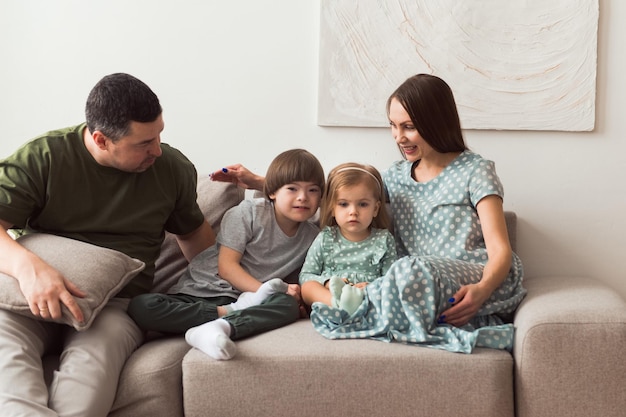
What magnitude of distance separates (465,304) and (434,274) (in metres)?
0.13

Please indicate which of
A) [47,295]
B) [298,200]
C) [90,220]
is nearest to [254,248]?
[298,200]

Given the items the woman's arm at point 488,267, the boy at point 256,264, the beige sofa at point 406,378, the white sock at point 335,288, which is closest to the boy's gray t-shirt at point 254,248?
the boy at point 256,264

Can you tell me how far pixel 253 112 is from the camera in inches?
112

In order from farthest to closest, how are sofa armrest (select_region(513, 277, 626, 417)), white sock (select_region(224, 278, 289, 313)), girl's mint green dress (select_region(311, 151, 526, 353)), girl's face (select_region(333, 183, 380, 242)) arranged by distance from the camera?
girl's face (select_region(333, 183, 380, 242)), white sock (select_region(224, 278, 289, 313)), girl's mint green dress (select_region(311, 151, 526, 353)), sofa armrest (select_region(513, 277, 626, 417))

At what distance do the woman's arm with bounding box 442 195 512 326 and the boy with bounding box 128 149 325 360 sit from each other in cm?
47

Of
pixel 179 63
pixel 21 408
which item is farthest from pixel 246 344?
pixel 179 63

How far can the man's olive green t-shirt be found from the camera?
2.08m

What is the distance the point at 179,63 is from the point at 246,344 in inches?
50.8

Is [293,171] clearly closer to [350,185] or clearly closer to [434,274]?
[350,185]

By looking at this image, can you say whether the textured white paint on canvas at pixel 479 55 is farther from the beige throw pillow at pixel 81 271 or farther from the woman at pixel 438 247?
the beige throw pillow at pixel 81 271

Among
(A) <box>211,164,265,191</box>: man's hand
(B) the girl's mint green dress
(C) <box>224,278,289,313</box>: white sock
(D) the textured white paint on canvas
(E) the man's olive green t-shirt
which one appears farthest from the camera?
(D) the textured white paint on canvas

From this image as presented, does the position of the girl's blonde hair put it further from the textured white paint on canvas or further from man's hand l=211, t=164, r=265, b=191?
the textured white paint on canvas

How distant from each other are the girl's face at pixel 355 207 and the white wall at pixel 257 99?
0.46 metres

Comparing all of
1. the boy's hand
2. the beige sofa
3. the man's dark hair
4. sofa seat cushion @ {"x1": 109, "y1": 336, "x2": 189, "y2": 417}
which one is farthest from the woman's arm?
the man's dark hair
